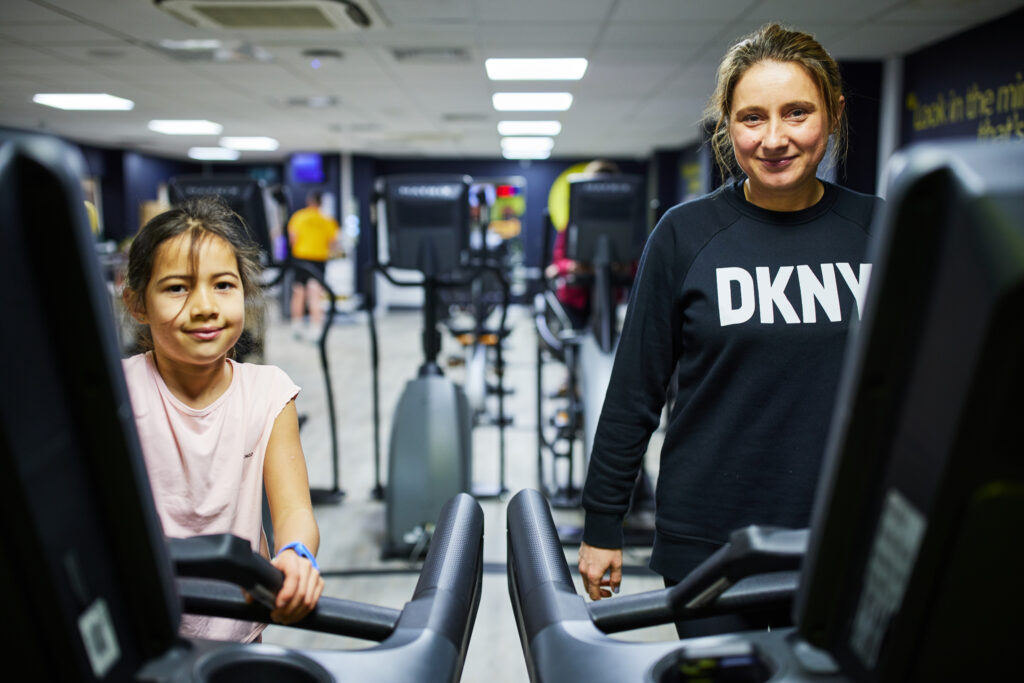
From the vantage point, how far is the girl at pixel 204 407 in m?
1.20

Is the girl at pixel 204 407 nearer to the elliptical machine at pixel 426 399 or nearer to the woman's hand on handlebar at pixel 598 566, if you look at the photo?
the woman's hand on handlebar at pixel 598 566

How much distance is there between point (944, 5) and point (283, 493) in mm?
4785

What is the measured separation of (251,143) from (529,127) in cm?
496

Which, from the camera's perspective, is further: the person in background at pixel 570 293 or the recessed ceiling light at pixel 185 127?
the recessed ceiling light at pixel 185 127

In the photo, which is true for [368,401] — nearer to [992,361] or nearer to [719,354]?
[719,354]

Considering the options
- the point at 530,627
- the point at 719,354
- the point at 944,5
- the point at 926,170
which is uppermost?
the point at 944,5

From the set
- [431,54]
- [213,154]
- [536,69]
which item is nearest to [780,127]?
[431,54]

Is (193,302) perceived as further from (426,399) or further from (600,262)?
(600,262)

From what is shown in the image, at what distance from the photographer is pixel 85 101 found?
26.4 ft

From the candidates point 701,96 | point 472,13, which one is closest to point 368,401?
point 472,13

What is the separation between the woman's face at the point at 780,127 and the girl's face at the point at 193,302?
83 centimetres

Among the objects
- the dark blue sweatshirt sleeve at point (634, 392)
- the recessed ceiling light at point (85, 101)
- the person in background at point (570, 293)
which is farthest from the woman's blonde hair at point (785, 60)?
the recessed ceiling light at point (85, 101)

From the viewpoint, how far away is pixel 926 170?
1.53 ft

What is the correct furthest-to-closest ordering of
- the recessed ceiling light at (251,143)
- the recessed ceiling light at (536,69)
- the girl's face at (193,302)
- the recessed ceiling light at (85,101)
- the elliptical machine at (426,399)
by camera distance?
the recessed ceiling light at (251,143)
the recessed ceiling light at (85,101)
the recessed ceiling light at (536,69)
the elliptical machine at (426,399)
the girl's face at (193,302)
